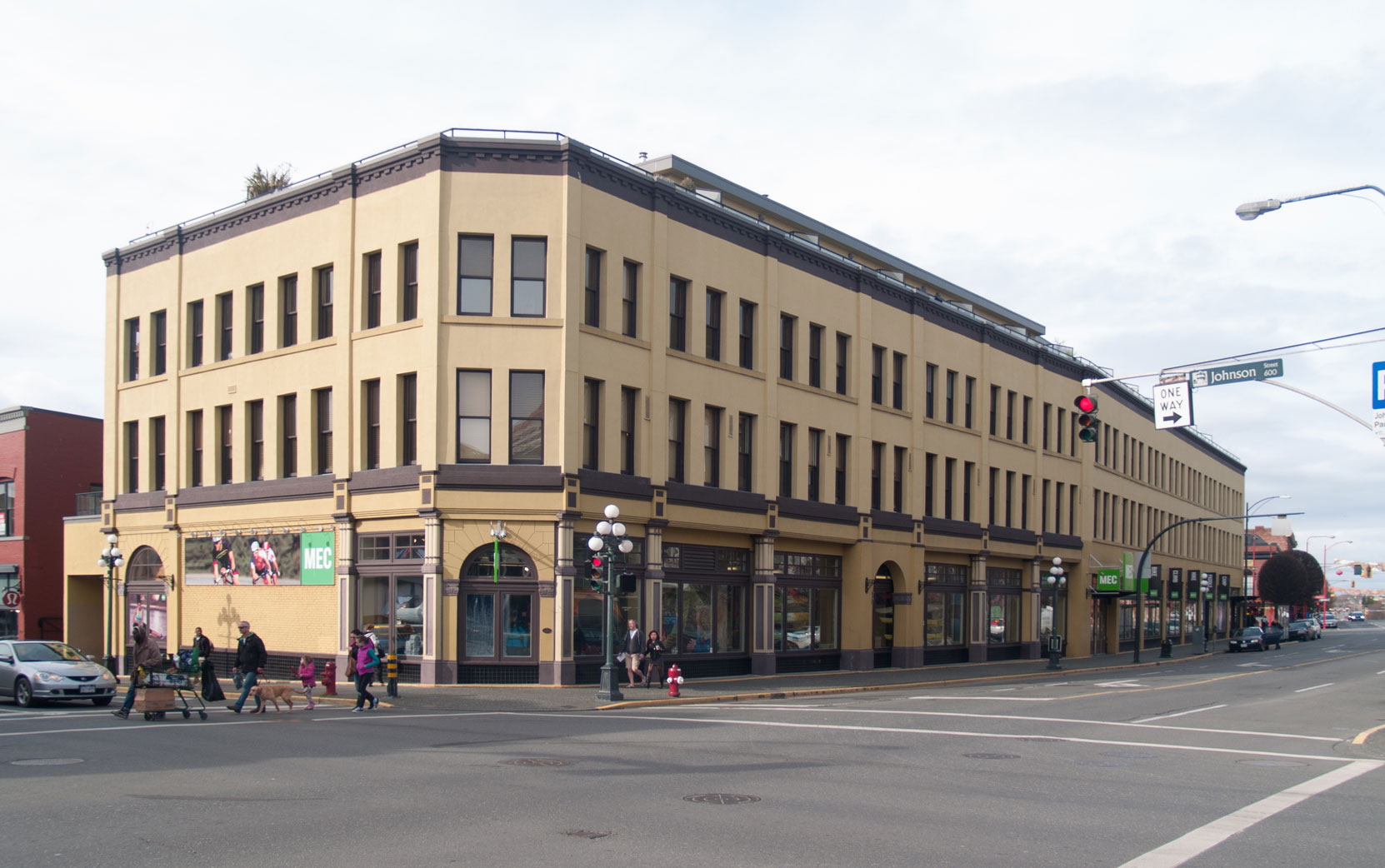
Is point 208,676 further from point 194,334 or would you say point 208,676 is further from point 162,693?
point 194,334

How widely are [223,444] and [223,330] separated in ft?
11.3

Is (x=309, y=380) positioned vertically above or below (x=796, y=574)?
above

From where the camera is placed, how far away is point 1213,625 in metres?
89.2

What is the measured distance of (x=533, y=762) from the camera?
15086 millimetres

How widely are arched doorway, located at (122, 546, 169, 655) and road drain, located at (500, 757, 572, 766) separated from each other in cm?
2575

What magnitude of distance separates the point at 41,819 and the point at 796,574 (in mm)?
28964

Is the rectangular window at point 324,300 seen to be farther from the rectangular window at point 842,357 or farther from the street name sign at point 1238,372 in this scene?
the street name sign at point 1238,372

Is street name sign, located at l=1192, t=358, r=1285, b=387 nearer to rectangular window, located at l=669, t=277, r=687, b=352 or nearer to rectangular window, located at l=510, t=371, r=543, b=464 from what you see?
rectangular window, located at l=669, t=277, r=687, b=352

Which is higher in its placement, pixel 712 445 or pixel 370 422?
pixel 370 422

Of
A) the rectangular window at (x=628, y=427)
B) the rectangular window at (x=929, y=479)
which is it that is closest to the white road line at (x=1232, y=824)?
the rectangular window at (x=628, y=427)

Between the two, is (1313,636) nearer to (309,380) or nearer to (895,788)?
(309,380)

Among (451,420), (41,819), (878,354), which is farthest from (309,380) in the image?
(41,819)

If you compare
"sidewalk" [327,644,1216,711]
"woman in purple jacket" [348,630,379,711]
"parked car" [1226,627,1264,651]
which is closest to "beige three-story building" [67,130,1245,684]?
"sidewalk" [327,644,1216,711]

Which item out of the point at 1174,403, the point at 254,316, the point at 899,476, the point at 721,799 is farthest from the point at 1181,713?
the point at 254,316
